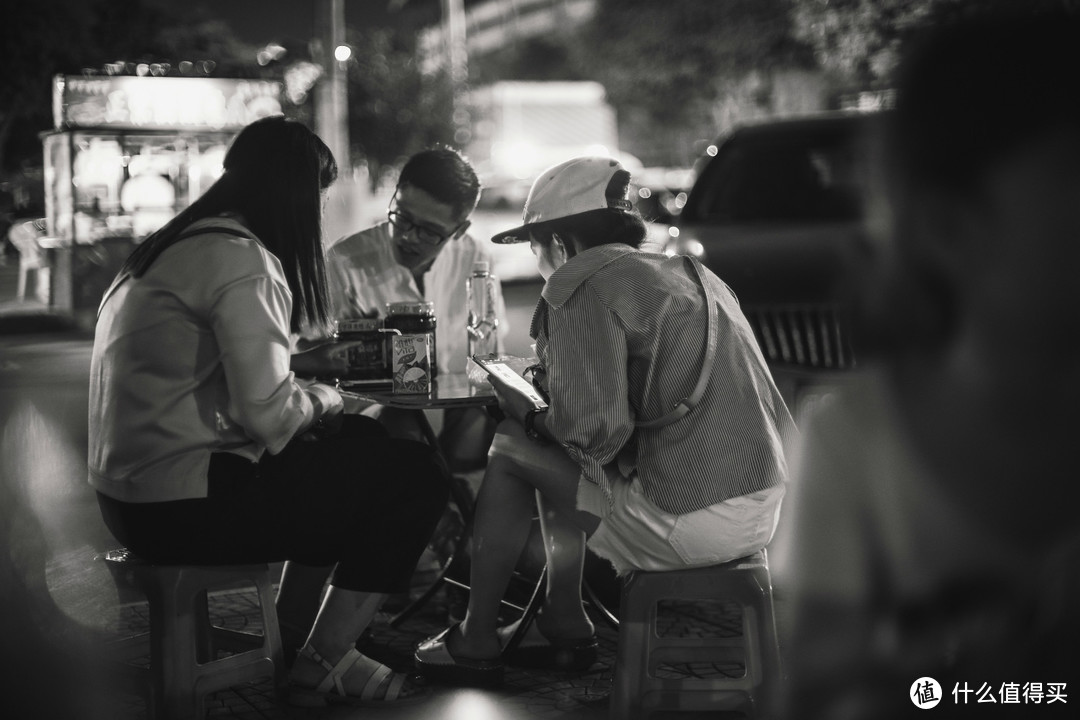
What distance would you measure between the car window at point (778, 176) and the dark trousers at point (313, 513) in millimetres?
3936

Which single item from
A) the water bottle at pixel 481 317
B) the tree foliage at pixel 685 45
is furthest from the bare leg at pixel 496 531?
the tree foliage at pixel 685 45

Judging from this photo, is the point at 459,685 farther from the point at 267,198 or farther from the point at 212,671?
the point at 267,198

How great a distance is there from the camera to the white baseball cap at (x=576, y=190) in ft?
10.2

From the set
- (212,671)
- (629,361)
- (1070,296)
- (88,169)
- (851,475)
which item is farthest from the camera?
(88,169)

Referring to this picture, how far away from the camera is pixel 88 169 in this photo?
42.2ft

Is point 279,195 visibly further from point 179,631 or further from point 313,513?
point 179,631

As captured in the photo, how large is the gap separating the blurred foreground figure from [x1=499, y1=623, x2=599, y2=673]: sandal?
91.8 inches

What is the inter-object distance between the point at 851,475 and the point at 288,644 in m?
2.58

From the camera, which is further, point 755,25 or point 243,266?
point 755,25

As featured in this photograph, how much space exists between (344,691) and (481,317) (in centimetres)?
145

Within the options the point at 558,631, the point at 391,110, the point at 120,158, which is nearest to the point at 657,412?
the point at 558,631

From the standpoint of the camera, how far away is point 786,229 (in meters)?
6.38

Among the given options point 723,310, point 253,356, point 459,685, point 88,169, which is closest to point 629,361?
point 723,310

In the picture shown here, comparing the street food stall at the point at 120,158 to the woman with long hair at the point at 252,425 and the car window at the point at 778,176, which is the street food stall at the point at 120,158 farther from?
the woman with long hair at the point at 252,425
